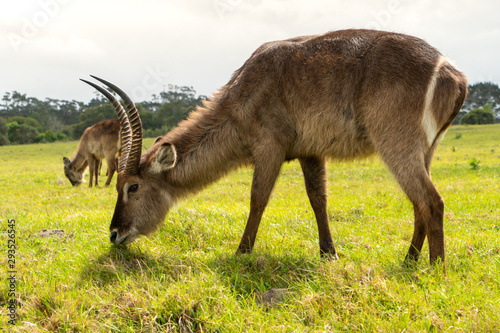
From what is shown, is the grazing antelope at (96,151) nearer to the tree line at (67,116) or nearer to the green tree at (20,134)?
the tree line at (67,116)

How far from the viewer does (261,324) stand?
95.8 inches

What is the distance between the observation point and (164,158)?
13.3 feet

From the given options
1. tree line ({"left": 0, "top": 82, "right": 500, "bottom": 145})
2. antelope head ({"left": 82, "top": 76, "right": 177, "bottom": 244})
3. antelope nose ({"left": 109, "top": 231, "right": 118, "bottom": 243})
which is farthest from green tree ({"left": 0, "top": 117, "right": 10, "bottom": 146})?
antelope nose ({"left": 109, "top": 231, "right": 118, "bottom": 243})

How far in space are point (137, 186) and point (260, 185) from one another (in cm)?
134

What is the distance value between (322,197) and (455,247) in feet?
4.38

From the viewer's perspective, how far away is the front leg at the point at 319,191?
4094mm

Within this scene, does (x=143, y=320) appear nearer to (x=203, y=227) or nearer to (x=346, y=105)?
Result: (x=203, y=227)

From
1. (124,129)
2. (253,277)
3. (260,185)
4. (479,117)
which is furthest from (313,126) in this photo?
(479,117)

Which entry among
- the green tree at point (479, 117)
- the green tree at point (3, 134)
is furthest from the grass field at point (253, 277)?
the green tree at point (3, 134)

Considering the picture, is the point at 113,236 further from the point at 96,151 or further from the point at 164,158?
the point at 96,151

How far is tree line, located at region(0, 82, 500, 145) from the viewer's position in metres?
46.8

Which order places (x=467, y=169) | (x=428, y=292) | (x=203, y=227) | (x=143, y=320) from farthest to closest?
(x=467, y=169), (x=203, y=227), (x=428, y=292), (x=143, y=320)

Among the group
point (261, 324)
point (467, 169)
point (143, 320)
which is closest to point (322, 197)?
point (261, 324)

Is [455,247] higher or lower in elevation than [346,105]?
lower
